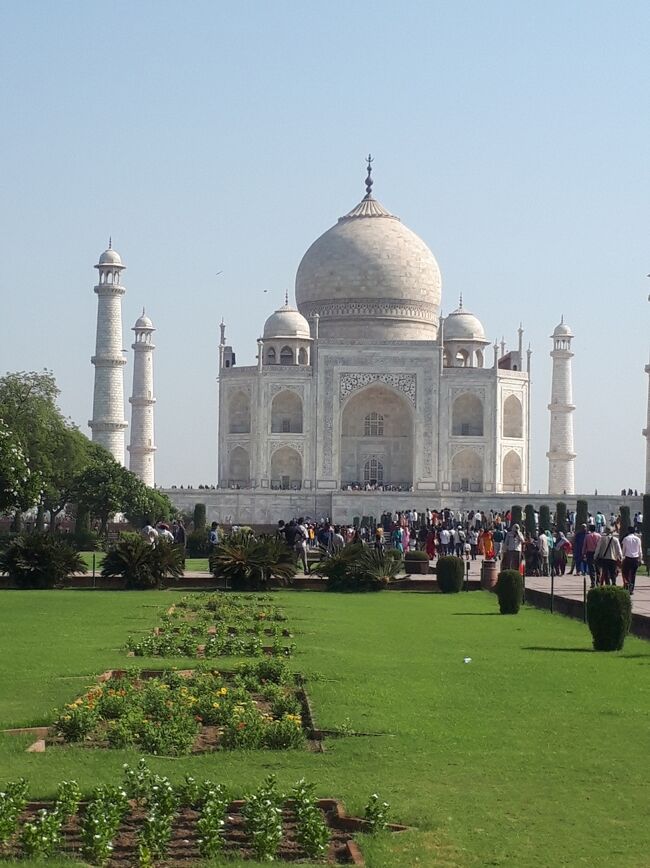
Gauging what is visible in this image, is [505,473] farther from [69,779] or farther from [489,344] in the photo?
[69,779]

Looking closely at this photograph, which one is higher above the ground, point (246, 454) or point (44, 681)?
point (246, 454)

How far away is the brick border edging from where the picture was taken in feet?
35.9

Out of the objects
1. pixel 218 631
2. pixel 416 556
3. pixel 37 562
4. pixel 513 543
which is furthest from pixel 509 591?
pixel 416 556

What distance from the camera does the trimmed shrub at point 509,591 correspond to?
13266mm

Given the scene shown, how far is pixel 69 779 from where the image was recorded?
509cm

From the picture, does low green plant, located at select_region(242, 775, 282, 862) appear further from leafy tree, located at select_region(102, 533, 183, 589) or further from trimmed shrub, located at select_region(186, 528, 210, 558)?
trimmed shrub, located at select_region(186, 528, 210, 558)

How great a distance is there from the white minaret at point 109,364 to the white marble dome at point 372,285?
6864mm

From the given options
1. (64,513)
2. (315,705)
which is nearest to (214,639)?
(315,705)

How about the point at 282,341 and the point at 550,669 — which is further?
the point at 282,341

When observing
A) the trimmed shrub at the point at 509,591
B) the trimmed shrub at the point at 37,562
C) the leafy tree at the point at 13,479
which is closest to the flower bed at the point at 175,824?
the trimmed shrub at the point at 509,591

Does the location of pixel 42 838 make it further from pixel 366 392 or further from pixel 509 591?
pixel 366 392

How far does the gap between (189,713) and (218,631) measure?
4.15 meters

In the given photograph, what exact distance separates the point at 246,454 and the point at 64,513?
23.2ft

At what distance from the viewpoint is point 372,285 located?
44594 mm
